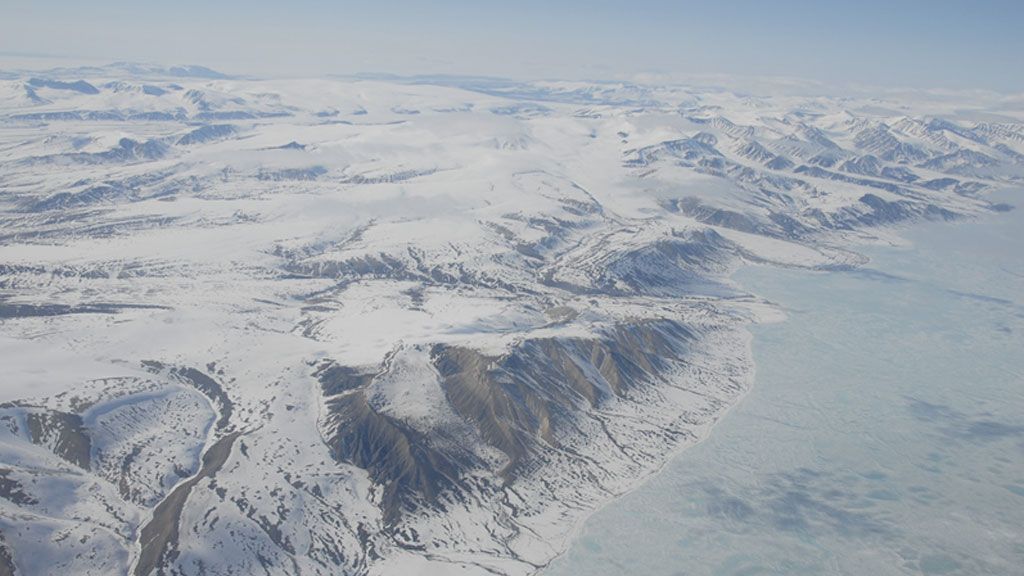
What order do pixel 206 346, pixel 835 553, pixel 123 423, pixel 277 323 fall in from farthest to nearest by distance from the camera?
pixel 277 323 → pixel 206 346 → pixel 123 423 → pixel 835 553

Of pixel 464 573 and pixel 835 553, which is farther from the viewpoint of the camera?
pixel 835 553

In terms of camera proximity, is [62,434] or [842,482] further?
[842,482]

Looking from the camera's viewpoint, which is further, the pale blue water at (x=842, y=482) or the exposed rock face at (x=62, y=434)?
the exposed rock face at (x=62, y=434)

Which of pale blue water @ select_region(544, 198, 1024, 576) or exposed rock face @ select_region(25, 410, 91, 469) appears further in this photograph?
exposed rock face @ select_region(25, 410, 91, 469)

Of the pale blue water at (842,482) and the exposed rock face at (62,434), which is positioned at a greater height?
the exposed rock face at (62,434)

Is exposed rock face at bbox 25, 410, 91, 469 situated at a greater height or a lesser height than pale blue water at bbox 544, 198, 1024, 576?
greater

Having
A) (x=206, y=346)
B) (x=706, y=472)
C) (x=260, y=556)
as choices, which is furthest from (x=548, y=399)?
(x=206, y=346)

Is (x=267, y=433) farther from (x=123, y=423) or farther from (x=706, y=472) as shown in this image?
(x=706, y=472)

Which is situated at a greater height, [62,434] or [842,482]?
[62,434]
